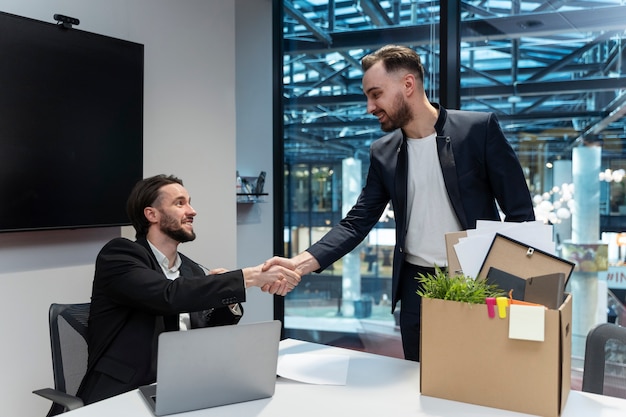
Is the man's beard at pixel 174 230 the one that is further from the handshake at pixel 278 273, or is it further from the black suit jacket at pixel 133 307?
the handshake at pixel 278 273

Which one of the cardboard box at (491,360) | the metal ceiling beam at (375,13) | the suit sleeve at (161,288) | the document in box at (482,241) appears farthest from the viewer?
the metal ceiling beam at (375,13)

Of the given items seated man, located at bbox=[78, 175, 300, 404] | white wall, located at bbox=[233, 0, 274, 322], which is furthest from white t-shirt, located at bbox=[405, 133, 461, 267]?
white wall, located at bbox=[233, 0, 274, 322]

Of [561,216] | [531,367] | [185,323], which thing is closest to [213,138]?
[185,323]

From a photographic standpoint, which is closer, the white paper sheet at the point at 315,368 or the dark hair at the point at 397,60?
the white paper sheet at the point at 315,368

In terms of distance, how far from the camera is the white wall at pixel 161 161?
8.59ft

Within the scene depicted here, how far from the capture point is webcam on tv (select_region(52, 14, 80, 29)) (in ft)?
8.63

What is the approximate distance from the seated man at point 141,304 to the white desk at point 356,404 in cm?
43

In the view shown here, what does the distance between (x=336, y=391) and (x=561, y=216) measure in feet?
7.30

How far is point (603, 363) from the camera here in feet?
5.65

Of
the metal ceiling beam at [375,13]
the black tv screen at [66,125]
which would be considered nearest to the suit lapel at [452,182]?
the black tv screen at [66,125]

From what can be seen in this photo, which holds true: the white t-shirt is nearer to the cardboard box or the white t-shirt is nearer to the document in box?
the document in box

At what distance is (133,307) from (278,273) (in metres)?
0.49

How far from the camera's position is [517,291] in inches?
61.4

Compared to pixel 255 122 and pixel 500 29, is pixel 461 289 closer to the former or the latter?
pixel 500 29
